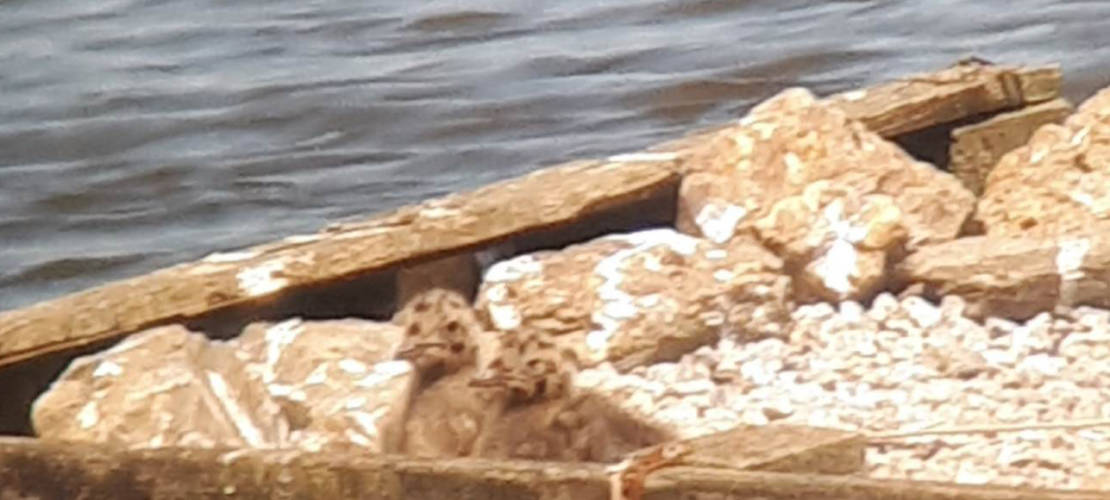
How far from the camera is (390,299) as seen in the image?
3.49 m

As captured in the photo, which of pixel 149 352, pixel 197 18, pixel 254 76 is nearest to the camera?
pixel 149 352

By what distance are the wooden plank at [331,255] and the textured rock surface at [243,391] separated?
7 centimetres

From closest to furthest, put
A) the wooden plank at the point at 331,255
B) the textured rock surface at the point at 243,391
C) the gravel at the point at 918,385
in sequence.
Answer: the gravel at the point at 918,385
the textured rock surface at the point at 243,391
the wooden plank at the point at 331,255

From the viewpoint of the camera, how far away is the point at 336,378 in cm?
324

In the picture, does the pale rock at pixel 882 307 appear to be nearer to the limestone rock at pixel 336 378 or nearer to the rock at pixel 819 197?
the rock at pixel 819 197

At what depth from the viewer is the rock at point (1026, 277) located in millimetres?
3498

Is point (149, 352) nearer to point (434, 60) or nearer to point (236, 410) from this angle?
point (236, 410)

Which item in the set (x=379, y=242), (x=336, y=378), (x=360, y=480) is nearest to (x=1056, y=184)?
(x=379, y=242)

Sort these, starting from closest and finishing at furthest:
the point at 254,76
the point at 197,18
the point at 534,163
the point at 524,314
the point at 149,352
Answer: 1. the point at 149,352
2. the point at 524,314
3. the point at 534,163
4. the point at 254,76
5. the point at 197,18

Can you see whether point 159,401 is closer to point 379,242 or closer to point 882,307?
point 379,242

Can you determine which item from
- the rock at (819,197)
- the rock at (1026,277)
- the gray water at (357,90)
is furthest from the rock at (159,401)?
the gray water at (357,90)

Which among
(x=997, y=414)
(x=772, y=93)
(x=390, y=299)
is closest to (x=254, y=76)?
(x=772, y=93)

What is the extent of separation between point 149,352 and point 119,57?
3.83 m

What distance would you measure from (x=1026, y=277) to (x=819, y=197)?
1.09ft
